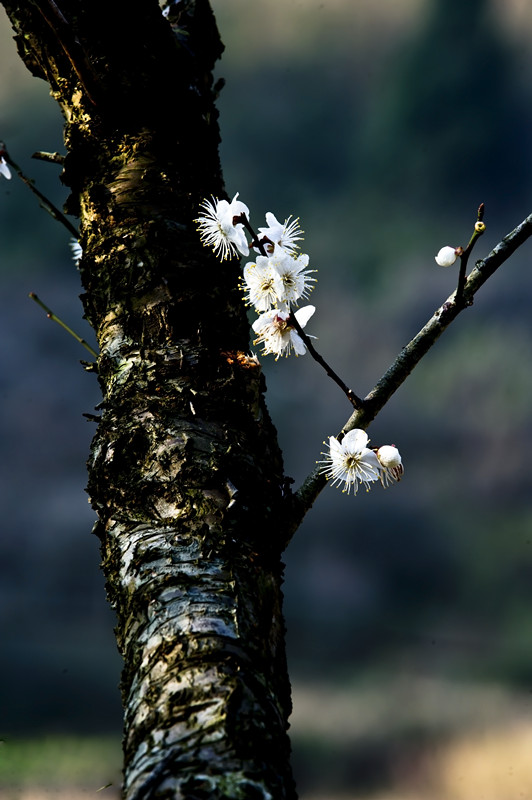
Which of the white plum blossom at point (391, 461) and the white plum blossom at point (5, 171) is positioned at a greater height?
the white plum blossom at point (5, 171)

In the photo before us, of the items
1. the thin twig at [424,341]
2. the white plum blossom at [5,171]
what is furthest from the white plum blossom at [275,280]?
Answer: the white plum blossom at [5,171]

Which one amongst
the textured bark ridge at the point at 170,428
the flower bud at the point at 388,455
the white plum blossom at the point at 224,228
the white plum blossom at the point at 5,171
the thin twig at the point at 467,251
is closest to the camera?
the textured bark ridge at the point at 170,428

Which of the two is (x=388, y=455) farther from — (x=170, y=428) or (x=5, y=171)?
(x=5, y=171)

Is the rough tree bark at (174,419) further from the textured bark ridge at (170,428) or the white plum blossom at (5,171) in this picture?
the white plum blossom at (5,171)

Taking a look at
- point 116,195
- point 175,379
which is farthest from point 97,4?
point 175,379

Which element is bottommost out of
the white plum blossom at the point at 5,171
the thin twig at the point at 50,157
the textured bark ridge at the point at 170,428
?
the textured bark ridge at the point at 170,428

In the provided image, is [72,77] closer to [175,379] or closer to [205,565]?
[175,379]

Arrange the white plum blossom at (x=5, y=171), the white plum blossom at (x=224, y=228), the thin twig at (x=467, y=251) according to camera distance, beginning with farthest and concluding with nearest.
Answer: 1. the white plum blossom at (x=5, y=171)
2. the white plum blossom at (x=224, y=228)
3. the thin twig at (x=467, y=251)

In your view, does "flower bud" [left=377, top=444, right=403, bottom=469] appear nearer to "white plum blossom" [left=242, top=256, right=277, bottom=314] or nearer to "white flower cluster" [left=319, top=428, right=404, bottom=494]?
"white flower cluster" [left=319, top=428, right=404, bottom=494]

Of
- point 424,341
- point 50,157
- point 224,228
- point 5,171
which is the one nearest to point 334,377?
point 424,341
